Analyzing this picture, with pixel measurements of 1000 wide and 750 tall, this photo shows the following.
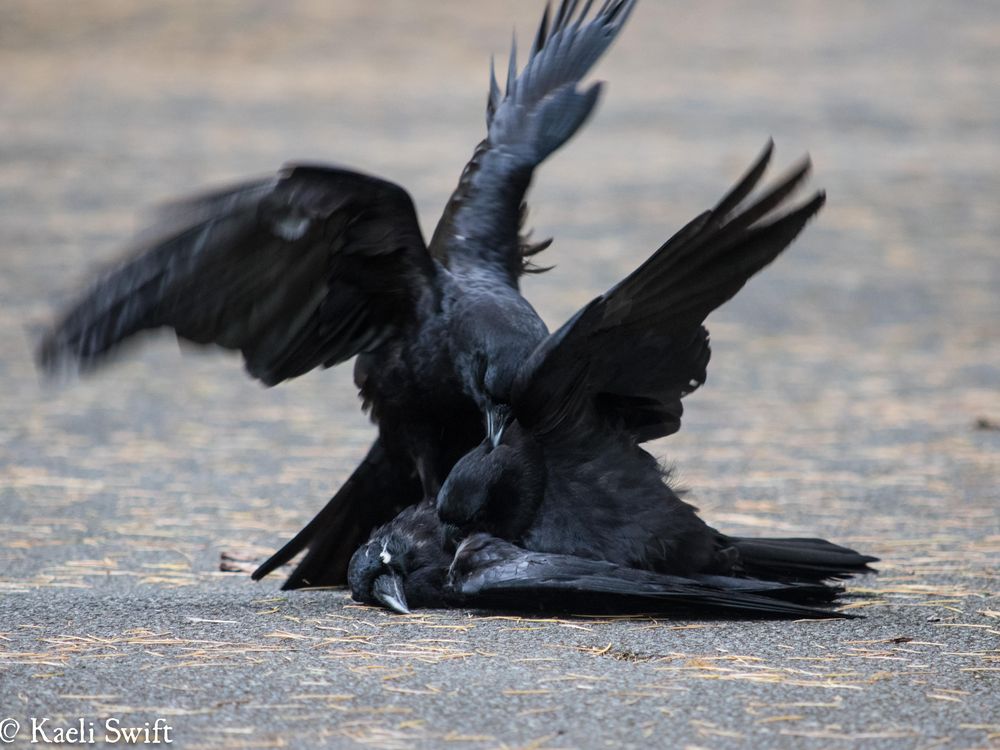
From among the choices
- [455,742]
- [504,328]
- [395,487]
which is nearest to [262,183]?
[504,328]

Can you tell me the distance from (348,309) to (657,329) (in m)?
1.07

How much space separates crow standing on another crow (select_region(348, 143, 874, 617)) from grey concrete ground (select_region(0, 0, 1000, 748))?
14cm

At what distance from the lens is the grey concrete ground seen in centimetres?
394

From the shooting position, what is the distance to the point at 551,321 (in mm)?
11641

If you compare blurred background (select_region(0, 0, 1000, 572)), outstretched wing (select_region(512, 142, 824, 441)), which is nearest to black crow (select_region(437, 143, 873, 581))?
outstretched wing (select_region(512, 142, 824, 441))

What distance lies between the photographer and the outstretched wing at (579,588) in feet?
15.6

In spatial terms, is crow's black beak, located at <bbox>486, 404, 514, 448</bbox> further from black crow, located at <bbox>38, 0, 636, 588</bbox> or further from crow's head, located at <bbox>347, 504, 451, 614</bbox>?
crow's head, located at <bbox>347, 504, 451, 614</bbox>

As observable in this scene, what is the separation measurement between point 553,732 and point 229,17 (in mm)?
22778

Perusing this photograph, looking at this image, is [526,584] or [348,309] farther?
[348,309]

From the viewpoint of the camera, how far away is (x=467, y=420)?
555 cm

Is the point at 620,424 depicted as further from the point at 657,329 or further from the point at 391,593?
the point at 391,593

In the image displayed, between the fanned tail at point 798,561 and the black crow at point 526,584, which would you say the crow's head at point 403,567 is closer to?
the black crow at point 526,584

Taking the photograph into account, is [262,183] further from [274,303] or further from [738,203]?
[738,203]

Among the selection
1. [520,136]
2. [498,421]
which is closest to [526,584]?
[498,421]
